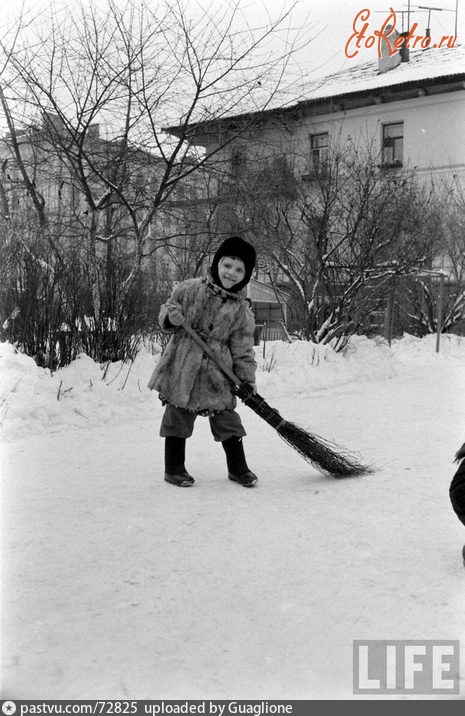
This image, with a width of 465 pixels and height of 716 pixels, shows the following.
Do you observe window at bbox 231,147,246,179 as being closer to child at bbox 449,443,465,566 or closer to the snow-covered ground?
the snow-covered ground

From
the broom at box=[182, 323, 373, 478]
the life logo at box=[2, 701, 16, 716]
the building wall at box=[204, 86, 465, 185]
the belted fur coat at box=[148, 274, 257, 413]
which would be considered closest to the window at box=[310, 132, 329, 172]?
the building wall at box=[204, 86, 465, 185]

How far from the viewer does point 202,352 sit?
13.0ft

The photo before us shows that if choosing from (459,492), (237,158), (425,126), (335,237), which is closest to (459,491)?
(459,492)

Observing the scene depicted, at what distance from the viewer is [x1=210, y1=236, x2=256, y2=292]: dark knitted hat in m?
3.99

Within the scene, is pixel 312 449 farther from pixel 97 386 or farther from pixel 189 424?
pixel 97 386

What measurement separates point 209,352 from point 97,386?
240 cm

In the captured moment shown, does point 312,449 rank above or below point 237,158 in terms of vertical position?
below

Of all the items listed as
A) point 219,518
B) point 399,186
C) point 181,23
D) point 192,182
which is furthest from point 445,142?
point 219,518

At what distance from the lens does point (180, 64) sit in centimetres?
817

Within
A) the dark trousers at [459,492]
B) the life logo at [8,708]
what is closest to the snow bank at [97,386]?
the dark trousers at [459,492]

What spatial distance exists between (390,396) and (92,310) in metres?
3.53

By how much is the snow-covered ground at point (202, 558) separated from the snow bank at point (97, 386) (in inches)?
0.9

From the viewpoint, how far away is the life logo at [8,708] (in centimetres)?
162

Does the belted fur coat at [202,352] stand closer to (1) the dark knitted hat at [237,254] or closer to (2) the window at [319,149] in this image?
(1) the dark knitted hat at [237,254]
